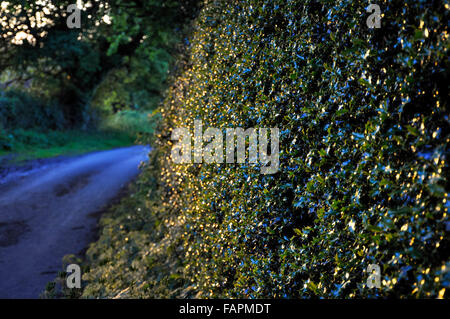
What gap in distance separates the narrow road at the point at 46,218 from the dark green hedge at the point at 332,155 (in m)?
3.20

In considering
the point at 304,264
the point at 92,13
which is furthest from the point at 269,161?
the point at 92,13

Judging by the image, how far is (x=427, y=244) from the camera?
1737 millimetres

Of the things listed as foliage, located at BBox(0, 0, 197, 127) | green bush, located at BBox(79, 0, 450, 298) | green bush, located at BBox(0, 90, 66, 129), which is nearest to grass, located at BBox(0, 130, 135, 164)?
green bush, located at BBox(0, 90, 66, 129)

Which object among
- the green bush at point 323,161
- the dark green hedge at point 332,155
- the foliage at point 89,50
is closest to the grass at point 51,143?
the foliage at point 89,50

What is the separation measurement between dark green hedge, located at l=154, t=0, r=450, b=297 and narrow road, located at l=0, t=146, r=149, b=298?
320 centimetres

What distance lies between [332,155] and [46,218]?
7.90 meters

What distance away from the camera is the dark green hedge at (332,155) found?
1778 millimetres

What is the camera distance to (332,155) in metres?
2.44

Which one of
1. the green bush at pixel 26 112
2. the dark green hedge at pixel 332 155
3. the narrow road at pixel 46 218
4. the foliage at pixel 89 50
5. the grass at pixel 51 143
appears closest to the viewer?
the dark green hedge at pixel 332 155

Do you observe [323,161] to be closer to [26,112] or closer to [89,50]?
[89,50]

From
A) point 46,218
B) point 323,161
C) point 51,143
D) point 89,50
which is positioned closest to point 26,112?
point 51,143

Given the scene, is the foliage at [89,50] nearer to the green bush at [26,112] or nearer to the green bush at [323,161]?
the green bush at [26,112]

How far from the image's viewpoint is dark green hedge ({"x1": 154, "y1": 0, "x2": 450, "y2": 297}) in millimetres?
1778

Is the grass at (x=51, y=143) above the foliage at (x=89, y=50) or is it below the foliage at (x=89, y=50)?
below
